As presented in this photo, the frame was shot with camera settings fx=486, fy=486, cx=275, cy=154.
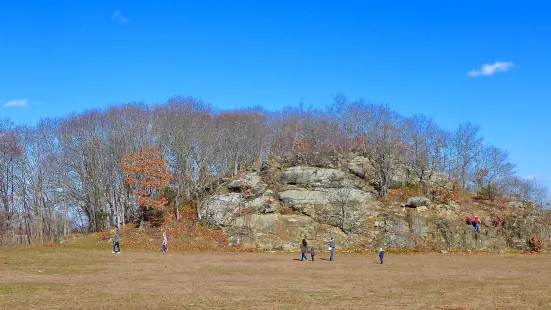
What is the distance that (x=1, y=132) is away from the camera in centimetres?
5634

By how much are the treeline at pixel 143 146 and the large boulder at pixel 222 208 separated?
2.27m

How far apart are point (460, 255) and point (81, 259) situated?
29.8 m

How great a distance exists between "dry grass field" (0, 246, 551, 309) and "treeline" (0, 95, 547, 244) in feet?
58.6

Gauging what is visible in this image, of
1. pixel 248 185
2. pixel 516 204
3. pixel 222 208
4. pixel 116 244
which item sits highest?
pixel 248 185

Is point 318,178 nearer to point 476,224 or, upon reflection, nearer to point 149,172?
point 476,224

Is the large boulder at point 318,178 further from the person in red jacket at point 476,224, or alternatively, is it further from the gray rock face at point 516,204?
the gray rock face at point 516,204

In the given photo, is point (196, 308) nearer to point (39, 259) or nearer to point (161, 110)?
point (39, 259)

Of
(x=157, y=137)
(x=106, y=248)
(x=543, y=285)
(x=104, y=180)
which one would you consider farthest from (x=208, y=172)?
(x=543, y=285)

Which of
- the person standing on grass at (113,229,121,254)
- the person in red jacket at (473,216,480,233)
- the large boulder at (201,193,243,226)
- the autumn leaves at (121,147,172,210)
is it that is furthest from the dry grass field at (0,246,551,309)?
the autumn leaves at (121,147,172,210)

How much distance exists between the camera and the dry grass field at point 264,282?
677 inches

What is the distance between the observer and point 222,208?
Result: 160ft

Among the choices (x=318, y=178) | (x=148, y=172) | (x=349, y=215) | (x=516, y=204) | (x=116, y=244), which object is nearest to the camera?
(x=116, y=244)

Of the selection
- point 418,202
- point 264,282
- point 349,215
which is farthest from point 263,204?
point 264,282

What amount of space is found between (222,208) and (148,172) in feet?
26.6
